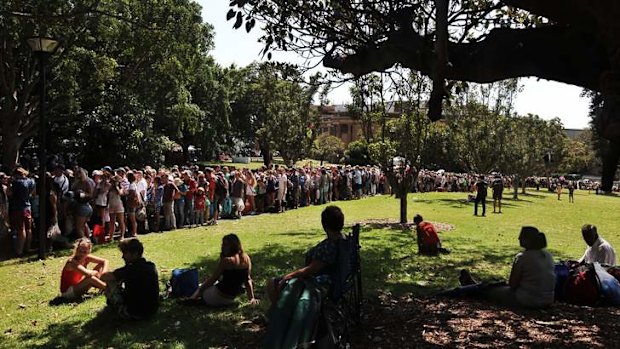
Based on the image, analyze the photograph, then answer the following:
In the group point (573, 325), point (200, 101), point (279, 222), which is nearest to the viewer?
point (573, 325)

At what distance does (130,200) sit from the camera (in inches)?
523

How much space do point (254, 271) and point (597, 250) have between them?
18.0ft

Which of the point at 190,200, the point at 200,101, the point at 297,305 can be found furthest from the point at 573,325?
the point at 200,101

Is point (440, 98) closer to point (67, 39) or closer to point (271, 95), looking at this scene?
point (67, 39)

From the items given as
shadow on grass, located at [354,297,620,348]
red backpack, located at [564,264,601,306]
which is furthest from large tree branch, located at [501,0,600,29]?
red backpack, located at [564,264,601,306]

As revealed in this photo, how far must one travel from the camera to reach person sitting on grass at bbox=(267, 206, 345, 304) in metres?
5.16

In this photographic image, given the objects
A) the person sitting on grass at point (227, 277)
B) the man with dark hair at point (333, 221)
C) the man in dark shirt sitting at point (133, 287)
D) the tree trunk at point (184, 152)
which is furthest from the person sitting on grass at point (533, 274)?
the tree trunk at point (184, 152)

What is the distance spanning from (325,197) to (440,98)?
66.1ft

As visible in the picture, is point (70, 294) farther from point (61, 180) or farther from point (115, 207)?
point (115, 207)

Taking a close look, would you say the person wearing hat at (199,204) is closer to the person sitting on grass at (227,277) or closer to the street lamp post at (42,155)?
the street lamp post at (42,155)

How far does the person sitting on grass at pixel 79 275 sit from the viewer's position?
24.5ft

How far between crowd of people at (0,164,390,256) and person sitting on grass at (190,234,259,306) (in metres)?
5.85

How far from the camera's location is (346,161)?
205ft

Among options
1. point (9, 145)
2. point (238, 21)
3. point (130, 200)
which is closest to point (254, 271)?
point (238, 21)
